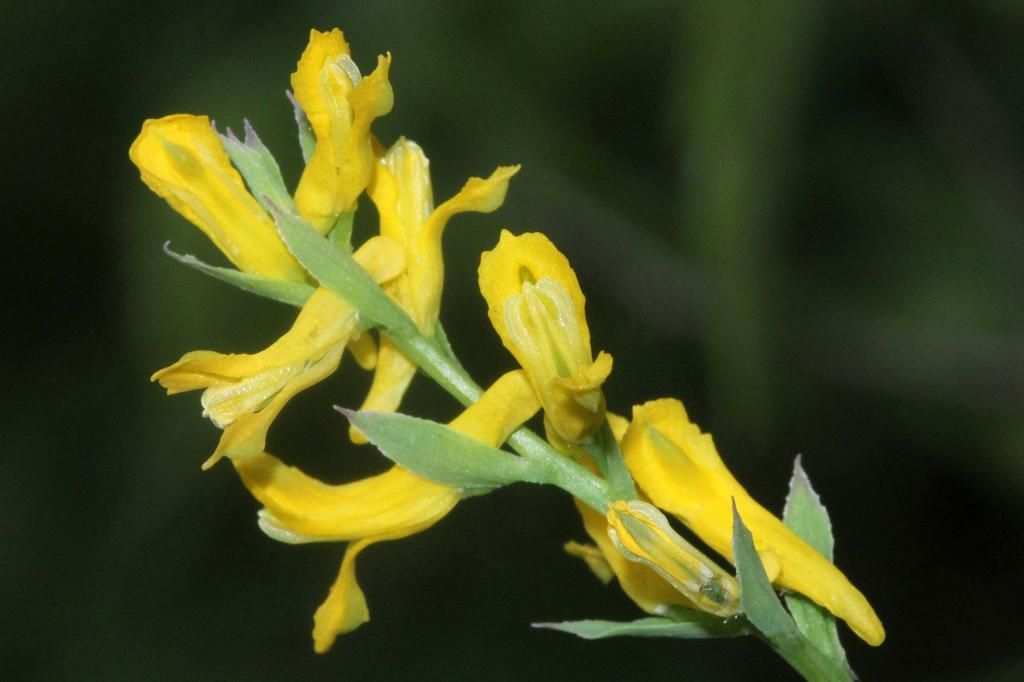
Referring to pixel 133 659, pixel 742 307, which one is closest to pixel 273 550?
pixel 133 659

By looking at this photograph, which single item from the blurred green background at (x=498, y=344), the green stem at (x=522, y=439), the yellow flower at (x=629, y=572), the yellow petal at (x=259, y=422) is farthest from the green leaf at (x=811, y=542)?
the blurred green background at (x=498, y=344)

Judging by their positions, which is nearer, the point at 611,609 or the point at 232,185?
the point at 232,185

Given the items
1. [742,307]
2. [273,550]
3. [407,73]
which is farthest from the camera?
[273,550]

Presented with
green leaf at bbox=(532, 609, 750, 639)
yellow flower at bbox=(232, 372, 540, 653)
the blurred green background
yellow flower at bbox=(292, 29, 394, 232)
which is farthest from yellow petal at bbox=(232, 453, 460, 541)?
the blurred green background

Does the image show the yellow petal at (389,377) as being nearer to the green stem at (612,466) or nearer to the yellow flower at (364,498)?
Result: the yellow flower at (364,498)

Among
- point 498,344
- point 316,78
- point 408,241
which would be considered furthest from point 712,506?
point 498,344

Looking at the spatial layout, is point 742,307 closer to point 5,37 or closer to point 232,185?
point 232,185

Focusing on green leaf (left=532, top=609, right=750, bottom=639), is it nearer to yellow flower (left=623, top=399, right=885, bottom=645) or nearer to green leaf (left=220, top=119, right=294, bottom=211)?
yellow flower (left=623, top=399, right=885, bottom=645)
